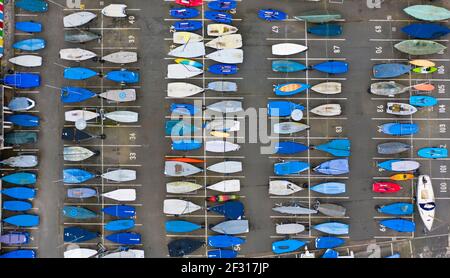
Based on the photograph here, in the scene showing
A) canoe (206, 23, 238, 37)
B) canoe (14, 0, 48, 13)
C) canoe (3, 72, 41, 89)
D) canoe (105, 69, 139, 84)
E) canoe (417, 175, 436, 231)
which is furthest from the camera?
canoe (14, 0, 48, 13)

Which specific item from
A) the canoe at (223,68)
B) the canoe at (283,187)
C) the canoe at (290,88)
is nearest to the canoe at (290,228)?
the canoe at (283,187)

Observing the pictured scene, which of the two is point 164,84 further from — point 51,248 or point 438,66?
point 438,66

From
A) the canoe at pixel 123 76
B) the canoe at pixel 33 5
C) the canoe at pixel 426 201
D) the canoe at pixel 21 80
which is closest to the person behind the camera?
the canoe at pixel 426 201

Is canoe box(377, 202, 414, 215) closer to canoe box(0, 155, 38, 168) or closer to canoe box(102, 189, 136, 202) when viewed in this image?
canoe box(102, 189, 136, 202)

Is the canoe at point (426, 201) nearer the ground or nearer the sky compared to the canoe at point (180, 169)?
nearer the ground

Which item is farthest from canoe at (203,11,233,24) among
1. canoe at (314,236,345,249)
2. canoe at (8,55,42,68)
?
canoe at (314,236,345,249)

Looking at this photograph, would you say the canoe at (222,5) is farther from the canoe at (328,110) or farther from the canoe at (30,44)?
the canoe at (30,44)

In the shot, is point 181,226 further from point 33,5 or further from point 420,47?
point 420,47
